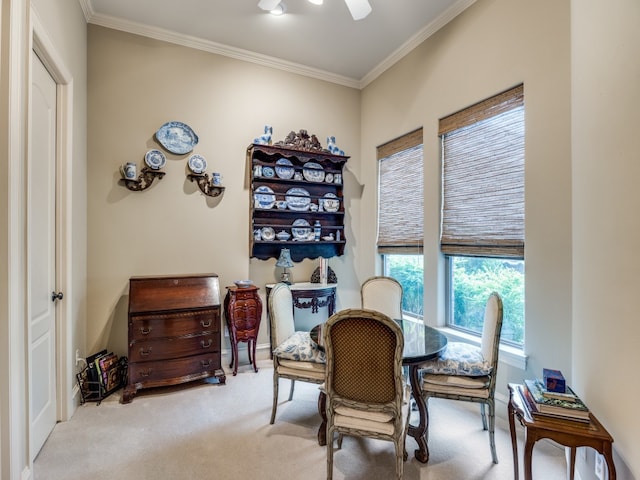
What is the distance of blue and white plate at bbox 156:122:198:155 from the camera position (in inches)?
132

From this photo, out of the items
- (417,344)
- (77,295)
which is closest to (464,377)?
(417,344)

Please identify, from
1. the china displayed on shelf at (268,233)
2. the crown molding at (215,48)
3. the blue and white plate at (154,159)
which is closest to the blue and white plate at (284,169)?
the china displayed on shelf at (268,233)

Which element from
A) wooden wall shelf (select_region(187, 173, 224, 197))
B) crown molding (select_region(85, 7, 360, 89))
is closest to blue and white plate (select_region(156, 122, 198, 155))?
wooden wall shelf (select_region(187, 173, 224, 197))

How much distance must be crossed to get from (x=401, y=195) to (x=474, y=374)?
221cm

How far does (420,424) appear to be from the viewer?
6.71 ft

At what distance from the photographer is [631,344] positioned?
1.28m

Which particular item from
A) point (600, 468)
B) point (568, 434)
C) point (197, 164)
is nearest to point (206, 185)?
point (197, 164)

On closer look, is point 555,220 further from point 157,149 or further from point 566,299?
point 157,149

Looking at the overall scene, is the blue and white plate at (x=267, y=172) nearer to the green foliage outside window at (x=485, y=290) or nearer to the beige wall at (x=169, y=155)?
the beige wall at (x=169, y=155)

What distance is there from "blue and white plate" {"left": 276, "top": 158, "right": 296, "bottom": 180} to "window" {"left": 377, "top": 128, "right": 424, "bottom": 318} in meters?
1.16

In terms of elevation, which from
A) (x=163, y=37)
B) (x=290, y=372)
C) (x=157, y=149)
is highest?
(x=163, y=37)

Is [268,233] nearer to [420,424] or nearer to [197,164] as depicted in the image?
[197,164]

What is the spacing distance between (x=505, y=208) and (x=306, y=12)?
8.38ft

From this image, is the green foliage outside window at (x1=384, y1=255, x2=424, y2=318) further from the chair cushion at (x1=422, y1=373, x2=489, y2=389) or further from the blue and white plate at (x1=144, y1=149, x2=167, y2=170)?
the blue and white plate at (x1=144, y1=149, x2=167, y2=170)
